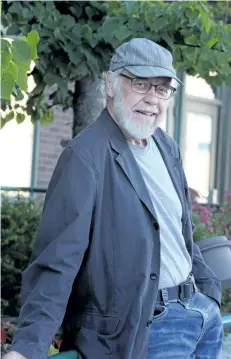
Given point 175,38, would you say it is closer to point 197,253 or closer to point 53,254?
point 197,253

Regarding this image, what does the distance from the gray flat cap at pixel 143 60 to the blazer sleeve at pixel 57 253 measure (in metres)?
0.36

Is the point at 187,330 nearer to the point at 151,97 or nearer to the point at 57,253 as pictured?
the point at 57,253

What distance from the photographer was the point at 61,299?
8.16 feet

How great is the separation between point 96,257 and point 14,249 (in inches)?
166

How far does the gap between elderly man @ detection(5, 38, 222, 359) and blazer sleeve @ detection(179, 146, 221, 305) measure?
0.24 feet

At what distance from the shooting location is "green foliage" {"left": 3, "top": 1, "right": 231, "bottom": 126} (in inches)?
208

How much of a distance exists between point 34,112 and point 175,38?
4.76 ft

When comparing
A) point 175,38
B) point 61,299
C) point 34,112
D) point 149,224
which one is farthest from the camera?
point 34,112

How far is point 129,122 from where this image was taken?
2.79 m

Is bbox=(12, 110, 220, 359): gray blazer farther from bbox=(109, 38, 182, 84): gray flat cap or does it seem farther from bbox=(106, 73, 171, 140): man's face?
bbox=(109, 38, 182, 84): gray flat cap

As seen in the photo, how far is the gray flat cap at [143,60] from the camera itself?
9.05 ft

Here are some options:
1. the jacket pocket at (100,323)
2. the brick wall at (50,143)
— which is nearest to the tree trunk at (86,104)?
the jacket pocket at (100,323)

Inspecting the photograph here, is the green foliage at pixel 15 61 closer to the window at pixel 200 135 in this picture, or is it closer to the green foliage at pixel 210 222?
the green foliage at pixel 210 222

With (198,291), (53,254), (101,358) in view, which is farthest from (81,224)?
(198,291)
